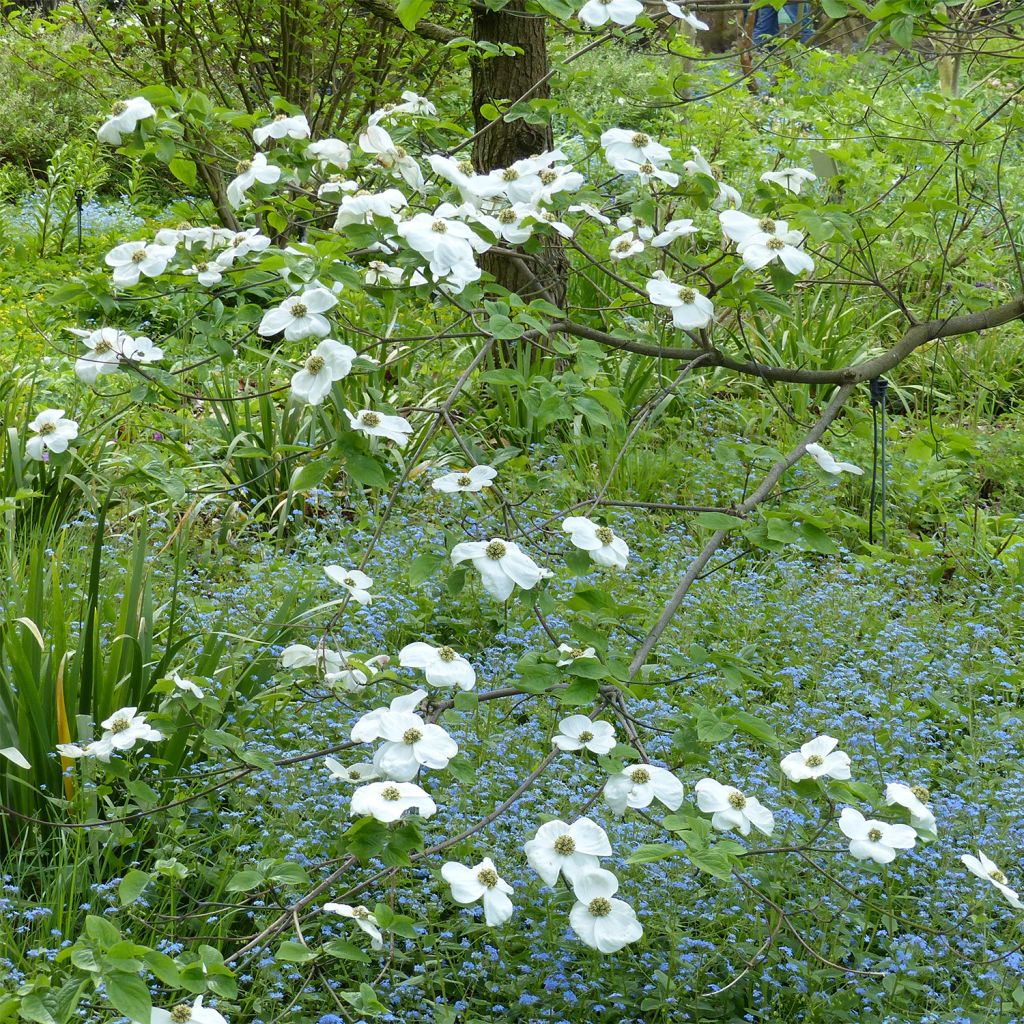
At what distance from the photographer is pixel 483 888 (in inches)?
60.6

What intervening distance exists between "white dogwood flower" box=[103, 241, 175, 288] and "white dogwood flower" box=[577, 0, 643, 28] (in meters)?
0.80

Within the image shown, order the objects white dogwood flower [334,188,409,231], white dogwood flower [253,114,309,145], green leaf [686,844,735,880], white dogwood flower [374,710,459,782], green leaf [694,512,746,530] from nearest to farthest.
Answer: green leaf [686,844,735,880]
white dogwood flower [374,710,459,782]
green leaf [694,512,746,530]
white dogwood flower [334,188,409,231]
white dogwood flower [253,114,309,145]

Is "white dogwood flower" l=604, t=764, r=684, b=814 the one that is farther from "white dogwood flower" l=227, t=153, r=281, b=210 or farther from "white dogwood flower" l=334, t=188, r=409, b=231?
"white dogwood flower" l=227, t=153, r=281, b=210

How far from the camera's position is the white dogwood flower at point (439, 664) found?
5.35 ft

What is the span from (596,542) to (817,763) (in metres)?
0.43

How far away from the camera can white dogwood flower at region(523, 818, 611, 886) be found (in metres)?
1.49

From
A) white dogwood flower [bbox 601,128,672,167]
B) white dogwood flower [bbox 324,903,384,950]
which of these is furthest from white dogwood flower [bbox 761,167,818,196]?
white dogwood flower [bbox 324,903,384,950]

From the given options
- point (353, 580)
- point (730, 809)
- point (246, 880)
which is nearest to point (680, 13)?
point (353, 580)

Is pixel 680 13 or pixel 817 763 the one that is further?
pixel 680 13

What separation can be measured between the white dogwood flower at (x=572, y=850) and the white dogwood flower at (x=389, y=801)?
15 centimetres

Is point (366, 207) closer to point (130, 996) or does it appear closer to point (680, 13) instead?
point (680, 13)

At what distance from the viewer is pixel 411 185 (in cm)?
226

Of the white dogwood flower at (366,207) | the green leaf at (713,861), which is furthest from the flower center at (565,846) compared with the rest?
the white dogwood flower at (366,207)

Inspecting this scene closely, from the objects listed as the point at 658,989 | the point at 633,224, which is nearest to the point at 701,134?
the point at 633,224
